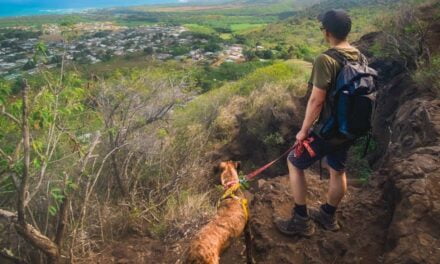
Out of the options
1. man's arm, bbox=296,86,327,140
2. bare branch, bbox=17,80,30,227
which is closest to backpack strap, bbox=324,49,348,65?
man's arm, bbox=296,86,327,140

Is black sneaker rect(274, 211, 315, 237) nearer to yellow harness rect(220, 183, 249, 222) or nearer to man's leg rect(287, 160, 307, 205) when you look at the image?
man's leg rect(287, 160, 307, 205)

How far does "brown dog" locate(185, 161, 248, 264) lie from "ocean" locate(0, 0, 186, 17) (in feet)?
140

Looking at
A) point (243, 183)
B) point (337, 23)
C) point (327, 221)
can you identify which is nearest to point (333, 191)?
point (327, 221)

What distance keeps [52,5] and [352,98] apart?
83165 millimetres

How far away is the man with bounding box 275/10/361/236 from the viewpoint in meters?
3.36

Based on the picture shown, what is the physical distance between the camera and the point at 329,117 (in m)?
3.47

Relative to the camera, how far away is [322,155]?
3660mm

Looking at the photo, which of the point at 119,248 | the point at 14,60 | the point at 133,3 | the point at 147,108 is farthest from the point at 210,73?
the point at 133,3

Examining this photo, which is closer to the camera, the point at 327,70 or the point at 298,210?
the point at 327,70

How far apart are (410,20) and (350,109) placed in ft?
20.7

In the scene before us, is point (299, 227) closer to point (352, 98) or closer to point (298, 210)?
point (298, 210)

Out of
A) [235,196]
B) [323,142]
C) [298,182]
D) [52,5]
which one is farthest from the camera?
[52,5]

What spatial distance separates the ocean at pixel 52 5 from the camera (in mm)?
46112

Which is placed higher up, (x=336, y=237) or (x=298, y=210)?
(x=298, y=210)
